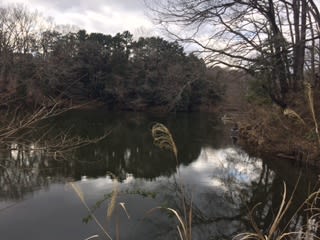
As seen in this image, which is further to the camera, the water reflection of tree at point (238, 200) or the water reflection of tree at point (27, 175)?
the water reflection of tree at point (27, 175)

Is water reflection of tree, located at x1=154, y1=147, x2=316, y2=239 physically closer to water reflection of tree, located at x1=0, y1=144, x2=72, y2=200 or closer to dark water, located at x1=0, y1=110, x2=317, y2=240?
dark water, located at x1=0, y1=110, x2=317, y2=240

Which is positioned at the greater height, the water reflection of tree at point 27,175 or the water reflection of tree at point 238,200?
the water reflection of tree at point 27,175

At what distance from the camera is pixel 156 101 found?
30906 mm

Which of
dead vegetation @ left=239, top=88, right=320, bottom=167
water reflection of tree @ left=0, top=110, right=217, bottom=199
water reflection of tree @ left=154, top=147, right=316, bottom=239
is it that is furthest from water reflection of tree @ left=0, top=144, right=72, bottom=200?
dead vegetation @ left=239, top=88, right=320, bottom=167

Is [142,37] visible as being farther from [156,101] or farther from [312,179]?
[312,179]

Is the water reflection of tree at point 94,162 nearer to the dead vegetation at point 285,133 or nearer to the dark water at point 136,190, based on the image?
the dark water at point 136,190

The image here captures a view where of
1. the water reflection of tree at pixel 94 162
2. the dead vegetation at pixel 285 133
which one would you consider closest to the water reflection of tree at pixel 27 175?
the water reflection of tree at pixel 94 162

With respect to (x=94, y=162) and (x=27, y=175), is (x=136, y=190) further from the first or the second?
(x=94, y=162)

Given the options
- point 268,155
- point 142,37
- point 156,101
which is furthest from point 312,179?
point 142,37

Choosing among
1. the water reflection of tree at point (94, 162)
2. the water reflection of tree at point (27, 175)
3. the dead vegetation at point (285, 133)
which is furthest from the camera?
the dead vegetation at point (285, 133)

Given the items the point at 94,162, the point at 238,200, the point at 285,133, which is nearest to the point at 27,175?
the point at 94,162

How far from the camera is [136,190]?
764cm

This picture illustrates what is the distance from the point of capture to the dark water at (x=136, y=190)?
215 inches

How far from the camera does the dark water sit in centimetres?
547
